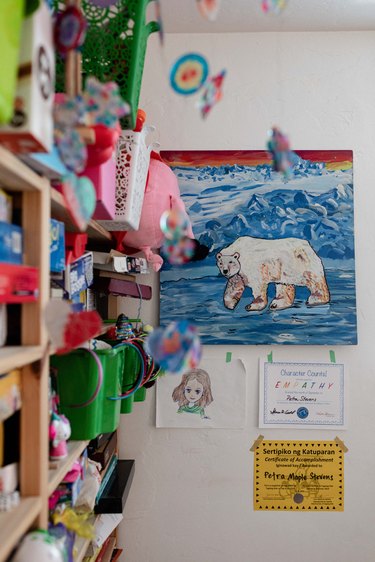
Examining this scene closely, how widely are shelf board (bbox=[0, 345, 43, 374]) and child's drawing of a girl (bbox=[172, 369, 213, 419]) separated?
129cm

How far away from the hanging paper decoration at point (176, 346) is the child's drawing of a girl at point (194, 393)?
151 cm

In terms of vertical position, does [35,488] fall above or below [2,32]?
below

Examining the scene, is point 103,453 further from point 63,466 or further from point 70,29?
point 70,29

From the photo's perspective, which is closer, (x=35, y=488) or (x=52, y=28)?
(x=52, y=28)

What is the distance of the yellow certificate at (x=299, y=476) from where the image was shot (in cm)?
230

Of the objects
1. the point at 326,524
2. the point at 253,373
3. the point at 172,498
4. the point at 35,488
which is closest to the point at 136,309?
the point at 253,373

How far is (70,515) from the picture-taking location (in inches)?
48.1

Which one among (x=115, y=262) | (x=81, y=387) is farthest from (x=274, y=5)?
(x=115, y=262)

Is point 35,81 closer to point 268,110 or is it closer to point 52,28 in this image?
point 52,28

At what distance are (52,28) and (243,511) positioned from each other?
1.93 metres

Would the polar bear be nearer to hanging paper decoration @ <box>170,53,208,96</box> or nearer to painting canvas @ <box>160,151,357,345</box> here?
painting canvas @ <box>160,151,357,345</box>

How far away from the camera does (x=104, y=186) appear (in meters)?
1.29

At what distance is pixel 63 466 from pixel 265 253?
4.17ft

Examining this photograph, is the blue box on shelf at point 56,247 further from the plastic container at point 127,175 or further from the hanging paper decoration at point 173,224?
the hanging paper decoration at point 173,224
